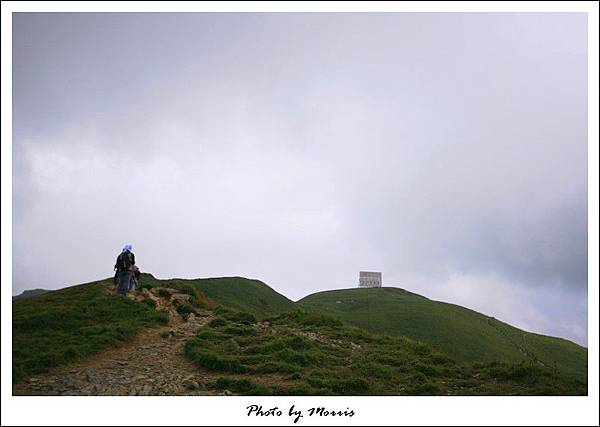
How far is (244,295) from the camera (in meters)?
34.3

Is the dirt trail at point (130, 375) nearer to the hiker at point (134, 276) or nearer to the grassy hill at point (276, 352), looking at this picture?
the grassy hill at point (276, 352)

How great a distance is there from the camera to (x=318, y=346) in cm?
1591

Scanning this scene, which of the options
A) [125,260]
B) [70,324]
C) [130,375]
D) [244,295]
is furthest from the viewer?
[244,295]

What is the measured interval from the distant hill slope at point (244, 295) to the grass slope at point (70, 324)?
8.32 metres

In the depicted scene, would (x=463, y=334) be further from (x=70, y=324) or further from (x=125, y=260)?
(x=70, y=324)

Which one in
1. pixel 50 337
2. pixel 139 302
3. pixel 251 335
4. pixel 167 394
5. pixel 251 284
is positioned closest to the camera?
pixel 167 394

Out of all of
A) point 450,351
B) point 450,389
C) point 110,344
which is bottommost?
point 450,351

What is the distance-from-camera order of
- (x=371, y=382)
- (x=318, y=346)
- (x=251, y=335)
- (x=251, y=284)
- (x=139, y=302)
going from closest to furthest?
(x=371, y=382) < (x=318, y=346) < (x=251, y=335) < (x=139, y=302) < (x=251, y=284)

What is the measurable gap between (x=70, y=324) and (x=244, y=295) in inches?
765

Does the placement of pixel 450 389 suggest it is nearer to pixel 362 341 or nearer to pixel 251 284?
pixel 362 341

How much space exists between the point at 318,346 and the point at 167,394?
6.58 metres

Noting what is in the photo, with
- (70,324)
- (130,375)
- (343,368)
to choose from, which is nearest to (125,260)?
(70,324)

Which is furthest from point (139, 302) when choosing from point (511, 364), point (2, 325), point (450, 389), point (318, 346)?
point (511, 364)

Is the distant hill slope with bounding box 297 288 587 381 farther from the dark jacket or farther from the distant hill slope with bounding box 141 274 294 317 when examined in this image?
the dark jacket
